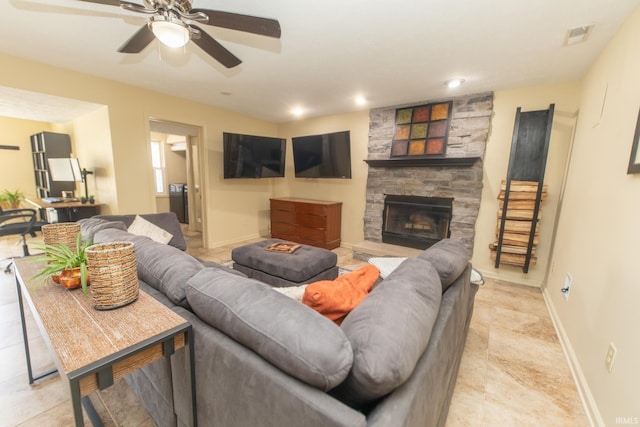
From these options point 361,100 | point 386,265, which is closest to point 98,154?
point 361,100

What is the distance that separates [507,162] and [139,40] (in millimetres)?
3823

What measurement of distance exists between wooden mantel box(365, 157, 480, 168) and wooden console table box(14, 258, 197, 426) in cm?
341

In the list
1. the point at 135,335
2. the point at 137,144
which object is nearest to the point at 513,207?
the point at 135,335

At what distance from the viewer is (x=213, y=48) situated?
6.13 feet

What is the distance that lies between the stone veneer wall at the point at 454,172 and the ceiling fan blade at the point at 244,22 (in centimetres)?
269

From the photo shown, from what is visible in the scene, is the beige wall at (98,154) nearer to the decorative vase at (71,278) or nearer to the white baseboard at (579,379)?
the decorative vase at (71,278)

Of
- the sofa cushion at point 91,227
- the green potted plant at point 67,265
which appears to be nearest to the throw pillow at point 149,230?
the sofa cushion at point 91,227

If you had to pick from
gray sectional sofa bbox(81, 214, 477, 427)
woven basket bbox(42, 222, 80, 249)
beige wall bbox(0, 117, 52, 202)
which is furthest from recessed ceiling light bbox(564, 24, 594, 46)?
beige wall bbox(0, 117, 52, 202)

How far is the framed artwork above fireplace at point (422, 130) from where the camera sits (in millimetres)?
3441

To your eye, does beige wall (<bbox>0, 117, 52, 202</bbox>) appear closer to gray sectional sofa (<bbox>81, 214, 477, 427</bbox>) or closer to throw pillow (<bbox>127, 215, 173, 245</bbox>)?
throw pillow (<bbox>127, 215, 173, 245</bbox>)

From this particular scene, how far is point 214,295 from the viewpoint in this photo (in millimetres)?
960

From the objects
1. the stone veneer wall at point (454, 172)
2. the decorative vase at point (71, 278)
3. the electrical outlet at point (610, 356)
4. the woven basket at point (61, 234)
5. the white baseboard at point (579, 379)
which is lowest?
the white baseboard at point (579, 379)

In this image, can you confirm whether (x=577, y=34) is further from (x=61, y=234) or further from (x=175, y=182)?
(x=175, y=182)

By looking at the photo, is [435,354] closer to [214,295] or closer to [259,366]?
[259,366]
